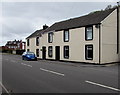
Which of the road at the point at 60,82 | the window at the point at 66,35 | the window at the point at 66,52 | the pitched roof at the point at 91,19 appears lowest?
the road at the point at 60,82

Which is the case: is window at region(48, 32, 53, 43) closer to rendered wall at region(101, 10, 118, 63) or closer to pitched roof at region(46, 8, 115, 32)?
pitched roof at region(46, 8, 115, 32)

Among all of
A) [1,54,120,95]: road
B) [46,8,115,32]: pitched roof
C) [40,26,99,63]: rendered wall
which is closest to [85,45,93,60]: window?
[40,26,99,63]: rendered wall

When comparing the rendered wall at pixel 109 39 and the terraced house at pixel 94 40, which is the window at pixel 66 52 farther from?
the rendered wall at pixel 109 39

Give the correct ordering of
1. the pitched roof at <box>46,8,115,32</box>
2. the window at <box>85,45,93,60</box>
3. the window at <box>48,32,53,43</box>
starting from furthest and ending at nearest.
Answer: the window at <box>48,32,53,43</box>, the pitched roof at <box>46,8,115,32</box>, the window at <box>85,45,93,60</box>

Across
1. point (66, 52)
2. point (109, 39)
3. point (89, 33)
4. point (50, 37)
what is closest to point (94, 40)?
point (89, 33)

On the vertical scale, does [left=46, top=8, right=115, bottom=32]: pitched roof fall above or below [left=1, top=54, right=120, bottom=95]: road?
above

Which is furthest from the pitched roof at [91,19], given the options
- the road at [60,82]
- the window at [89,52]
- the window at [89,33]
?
the road at [60,82]

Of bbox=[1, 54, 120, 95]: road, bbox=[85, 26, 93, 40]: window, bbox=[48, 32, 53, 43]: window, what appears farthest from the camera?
bbox=[48, 32, 53, 43]: window

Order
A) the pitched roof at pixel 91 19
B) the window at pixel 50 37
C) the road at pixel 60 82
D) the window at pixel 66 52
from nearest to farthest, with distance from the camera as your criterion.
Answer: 1. the road at pixel 60 82
2. the pitched roof at pixel 91 19
3. the window at pixel 66 52
4. the window at pixel 50 37

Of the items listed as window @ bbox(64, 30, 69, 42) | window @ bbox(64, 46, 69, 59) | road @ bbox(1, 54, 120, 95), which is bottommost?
road @ bbox(1, 54, 120, 95)

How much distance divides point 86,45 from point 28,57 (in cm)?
1104

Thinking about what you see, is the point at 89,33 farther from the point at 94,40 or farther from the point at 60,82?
the point at 60,82

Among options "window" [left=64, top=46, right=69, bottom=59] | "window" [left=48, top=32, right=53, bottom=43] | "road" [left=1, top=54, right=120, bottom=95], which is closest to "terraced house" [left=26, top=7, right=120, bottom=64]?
"window" [left=64, top=46, right=69, bottom=59]

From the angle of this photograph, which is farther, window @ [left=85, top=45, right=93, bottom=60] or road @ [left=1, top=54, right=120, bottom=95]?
window @ [left=85, top=45, right=93, bottom=60]
